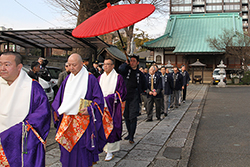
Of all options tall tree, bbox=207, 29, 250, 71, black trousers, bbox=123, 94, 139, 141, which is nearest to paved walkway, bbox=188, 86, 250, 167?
black trousers, bbox=123, 94, 139, 141

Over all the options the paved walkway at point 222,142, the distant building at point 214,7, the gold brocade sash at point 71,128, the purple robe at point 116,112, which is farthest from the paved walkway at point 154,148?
the distant building at point 214,7

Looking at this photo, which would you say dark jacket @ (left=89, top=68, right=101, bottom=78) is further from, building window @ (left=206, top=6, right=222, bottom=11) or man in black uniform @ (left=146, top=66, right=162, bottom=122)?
building window @ (left=206, top=6, right=222, bottom=11)

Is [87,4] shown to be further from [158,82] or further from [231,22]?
[231,22]

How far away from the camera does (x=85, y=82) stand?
11.2 ft

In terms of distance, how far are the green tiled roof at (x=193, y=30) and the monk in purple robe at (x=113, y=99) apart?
83.9 feet

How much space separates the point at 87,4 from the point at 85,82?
788 cm

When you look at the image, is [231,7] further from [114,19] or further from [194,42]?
[114,19]

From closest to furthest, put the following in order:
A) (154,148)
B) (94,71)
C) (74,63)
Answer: (74,63), (154,148), (94,71)

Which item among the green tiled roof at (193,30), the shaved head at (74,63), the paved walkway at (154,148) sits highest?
the green tiled roof at (193,30)

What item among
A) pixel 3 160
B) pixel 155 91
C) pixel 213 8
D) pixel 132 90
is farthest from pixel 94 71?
pixel 213 8

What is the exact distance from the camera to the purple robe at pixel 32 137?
8.16ft

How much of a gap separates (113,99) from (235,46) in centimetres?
2476

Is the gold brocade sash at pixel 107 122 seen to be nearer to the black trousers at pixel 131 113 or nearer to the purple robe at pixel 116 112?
the purple robe at pixel 116 112

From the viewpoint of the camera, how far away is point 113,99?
14.7ft
